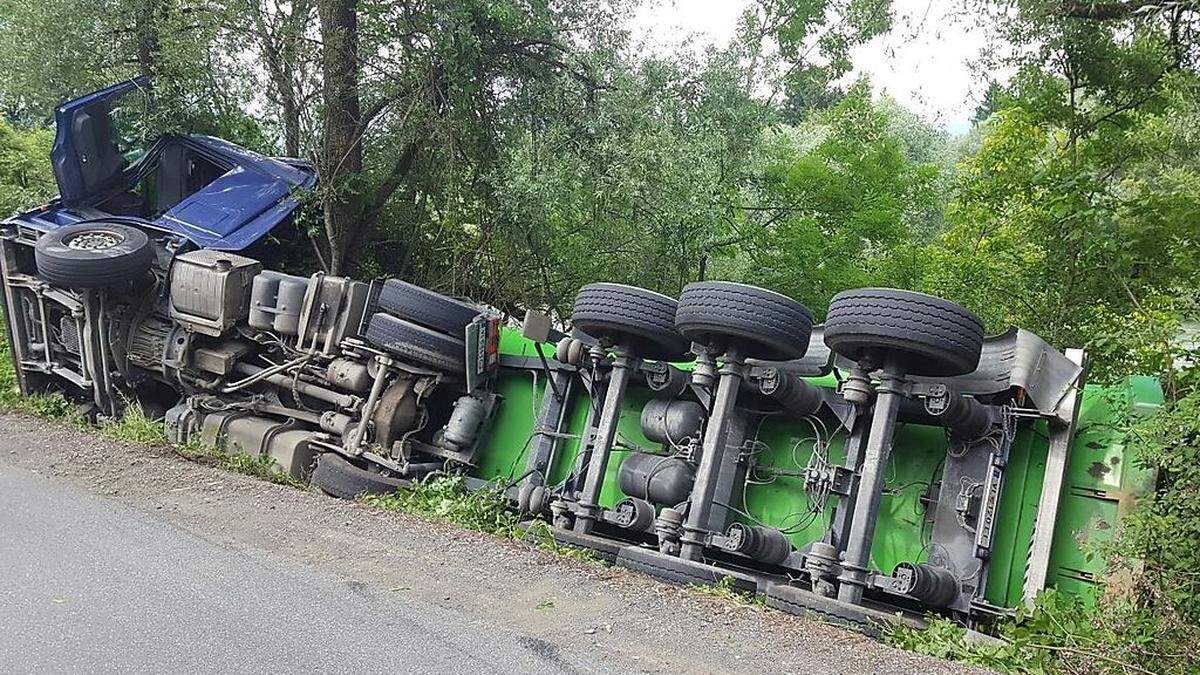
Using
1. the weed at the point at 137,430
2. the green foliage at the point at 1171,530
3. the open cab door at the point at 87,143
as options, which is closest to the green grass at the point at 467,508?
the weed at the point at 137,430

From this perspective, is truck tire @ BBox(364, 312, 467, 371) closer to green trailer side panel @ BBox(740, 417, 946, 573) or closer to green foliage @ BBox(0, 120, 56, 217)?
green trailer side panel @ BBox(740, 417, 946, 573)

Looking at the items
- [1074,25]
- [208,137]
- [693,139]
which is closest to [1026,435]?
[693,139]

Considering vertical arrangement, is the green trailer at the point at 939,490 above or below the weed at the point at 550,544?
above

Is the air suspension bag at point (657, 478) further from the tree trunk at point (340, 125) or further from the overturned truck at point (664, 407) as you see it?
the tree trunk at point (340, 125)

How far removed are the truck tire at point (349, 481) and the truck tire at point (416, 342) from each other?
90cm

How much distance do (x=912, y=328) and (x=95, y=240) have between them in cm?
725

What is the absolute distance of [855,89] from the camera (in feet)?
44.8

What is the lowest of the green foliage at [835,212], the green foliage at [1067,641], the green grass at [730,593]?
the green grass at [730,593]

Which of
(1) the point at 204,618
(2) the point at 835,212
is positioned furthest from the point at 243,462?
(2) the point at 835,212

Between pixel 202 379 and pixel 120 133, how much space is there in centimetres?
334

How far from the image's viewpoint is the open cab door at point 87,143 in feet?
33.1

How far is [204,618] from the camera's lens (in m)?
3.89

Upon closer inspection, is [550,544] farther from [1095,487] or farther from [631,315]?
[1095,487]

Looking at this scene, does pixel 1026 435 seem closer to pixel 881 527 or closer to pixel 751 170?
pixel 881 527
